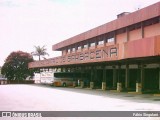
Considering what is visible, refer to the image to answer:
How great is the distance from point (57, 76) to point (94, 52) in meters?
15.3

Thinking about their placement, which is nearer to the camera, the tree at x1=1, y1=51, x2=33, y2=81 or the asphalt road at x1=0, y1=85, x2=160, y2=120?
the asphalt road at x1=0, y1=85, x2=160, y2=120

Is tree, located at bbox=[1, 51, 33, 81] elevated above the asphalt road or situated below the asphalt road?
above

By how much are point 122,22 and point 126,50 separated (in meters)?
10.6

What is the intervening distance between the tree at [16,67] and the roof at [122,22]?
99.2 ft

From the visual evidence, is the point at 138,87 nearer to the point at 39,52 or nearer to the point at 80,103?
the point at 80,103

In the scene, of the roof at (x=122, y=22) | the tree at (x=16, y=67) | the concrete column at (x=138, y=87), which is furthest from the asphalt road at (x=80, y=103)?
the tree at (x=16, y=67)

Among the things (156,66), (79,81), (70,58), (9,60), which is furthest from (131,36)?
(9,60)

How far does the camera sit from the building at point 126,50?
26.3 m

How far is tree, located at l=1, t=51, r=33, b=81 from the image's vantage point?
8378cm

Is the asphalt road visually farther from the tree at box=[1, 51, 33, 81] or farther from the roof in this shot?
the tree at box=[1, 51, 33, 81]

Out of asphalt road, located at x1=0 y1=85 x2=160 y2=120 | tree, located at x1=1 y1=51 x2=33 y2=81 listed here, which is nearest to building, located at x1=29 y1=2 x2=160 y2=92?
asphalt road, located at x1=0 y1=85 x2=160 y2=120

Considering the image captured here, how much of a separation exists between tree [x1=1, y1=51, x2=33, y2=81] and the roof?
30246 millimetres

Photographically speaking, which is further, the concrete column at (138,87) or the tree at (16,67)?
the tree at (16,67)

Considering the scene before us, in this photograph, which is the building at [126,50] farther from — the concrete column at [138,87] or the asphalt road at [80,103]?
the asphalt road at [80,103]
